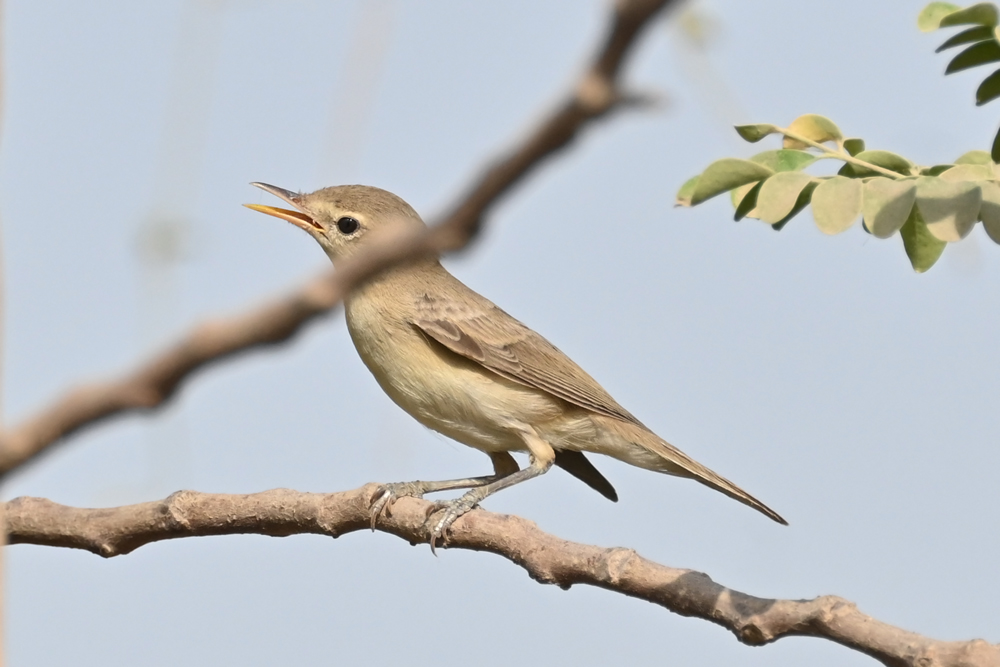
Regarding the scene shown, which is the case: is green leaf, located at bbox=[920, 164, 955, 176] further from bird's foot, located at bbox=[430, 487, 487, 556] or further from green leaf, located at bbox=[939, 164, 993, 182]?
bird's foot, located at bbox=[430, 487, 487, 556]

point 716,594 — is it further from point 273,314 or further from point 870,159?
point 273,314

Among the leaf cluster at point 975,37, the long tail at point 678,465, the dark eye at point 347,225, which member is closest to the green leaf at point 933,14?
the leaf cluster at point 975,37

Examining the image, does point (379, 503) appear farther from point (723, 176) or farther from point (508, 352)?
point (723, 176)

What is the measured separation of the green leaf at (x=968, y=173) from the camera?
3.07 m

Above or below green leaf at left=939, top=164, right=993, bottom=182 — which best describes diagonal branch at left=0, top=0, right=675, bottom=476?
below

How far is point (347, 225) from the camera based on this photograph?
670 centimetres

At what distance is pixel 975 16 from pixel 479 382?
12.3 feet

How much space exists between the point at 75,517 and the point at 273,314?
3.77 metres

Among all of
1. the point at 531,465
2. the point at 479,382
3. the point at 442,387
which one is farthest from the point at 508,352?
the point at 531,465

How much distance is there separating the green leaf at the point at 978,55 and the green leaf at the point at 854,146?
1.35ft

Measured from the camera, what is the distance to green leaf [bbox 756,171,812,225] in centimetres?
312

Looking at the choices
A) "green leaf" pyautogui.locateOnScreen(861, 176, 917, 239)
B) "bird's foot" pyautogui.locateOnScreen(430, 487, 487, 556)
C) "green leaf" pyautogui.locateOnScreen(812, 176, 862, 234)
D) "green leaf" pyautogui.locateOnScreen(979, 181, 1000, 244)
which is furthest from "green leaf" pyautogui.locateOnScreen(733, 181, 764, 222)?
"bird's foot" pyautogui.locateOnScreen(430, 487, 487, 556)

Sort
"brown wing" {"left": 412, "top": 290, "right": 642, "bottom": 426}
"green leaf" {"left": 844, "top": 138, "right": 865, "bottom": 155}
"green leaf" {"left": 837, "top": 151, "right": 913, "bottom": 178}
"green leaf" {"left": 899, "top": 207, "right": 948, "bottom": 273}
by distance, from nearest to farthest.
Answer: "green leaf" {"left": 899, "top": 207, "right": 948, "bottom": 273}
"green leaf" {"left": 837, "top": 151, "right": 913, "bottom": 178}
"green leaf" {"left": 844, "top": 138, "right": 865, "bottom": 155}
"brown wing" {"left": 412, "top": 290, "right": 642, "bottom": 426}

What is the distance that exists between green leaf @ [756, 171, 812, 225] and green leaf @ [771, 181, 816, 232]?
3cm
